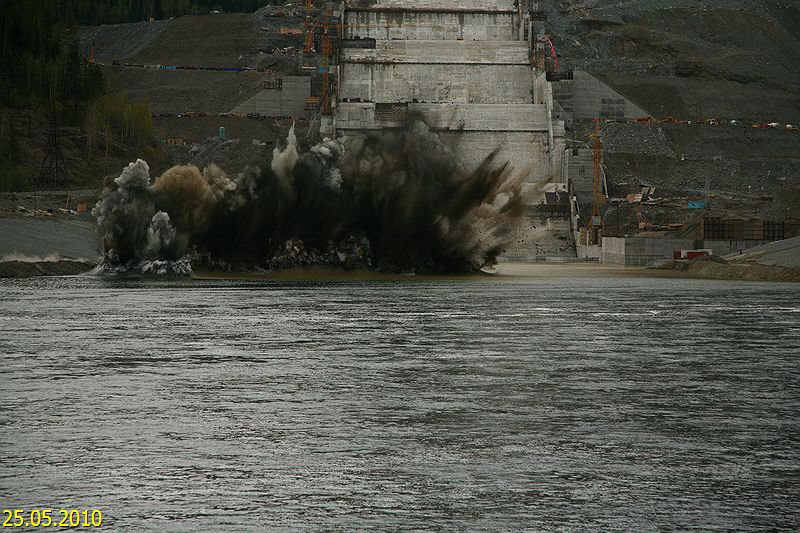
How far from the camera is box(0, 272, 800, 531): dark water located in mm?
18375

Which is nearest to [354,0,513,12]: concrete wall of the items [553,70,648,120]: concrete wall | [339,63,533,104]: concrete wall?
[553,70,648,120]: concrete wall

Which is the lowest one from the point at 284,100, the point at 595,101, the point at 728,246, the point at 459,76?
the point at 728,246

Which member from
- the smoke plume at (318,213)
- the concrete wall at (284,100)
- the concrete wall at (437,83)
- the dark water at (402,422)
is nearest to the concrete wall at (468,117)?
the concrete wall at (437,83)

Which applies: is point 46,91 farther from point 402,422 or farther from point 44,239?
point 402,422

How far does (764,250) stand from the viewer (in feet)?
346

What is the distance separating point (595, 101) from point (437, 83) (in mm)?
27107

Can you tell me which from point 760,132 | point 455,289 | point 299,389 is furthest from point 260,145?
point 299,389

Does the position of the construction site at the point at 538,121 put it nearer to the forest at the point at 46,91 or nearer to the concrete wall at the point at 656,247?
the concrete wall at the point at 656,247

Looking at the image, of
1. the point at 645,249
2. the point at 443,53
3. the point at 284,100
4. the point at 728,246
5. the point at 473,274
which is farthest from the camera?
the point at 284,100

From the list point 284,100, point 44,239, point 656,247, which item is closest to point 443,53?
point 284,100

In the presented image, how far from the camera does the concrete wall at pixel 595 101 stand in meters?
186

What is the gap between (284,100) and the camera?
187m

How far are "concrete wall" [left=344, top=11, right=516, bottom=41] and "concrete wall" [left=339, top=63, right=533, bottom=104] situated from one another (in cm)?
1478

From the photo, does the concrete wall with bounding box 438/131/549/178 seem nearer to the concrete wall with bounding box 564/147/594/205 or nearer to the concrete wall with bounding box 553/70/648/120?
the concrete wall with bounding box 564/147/594/205
